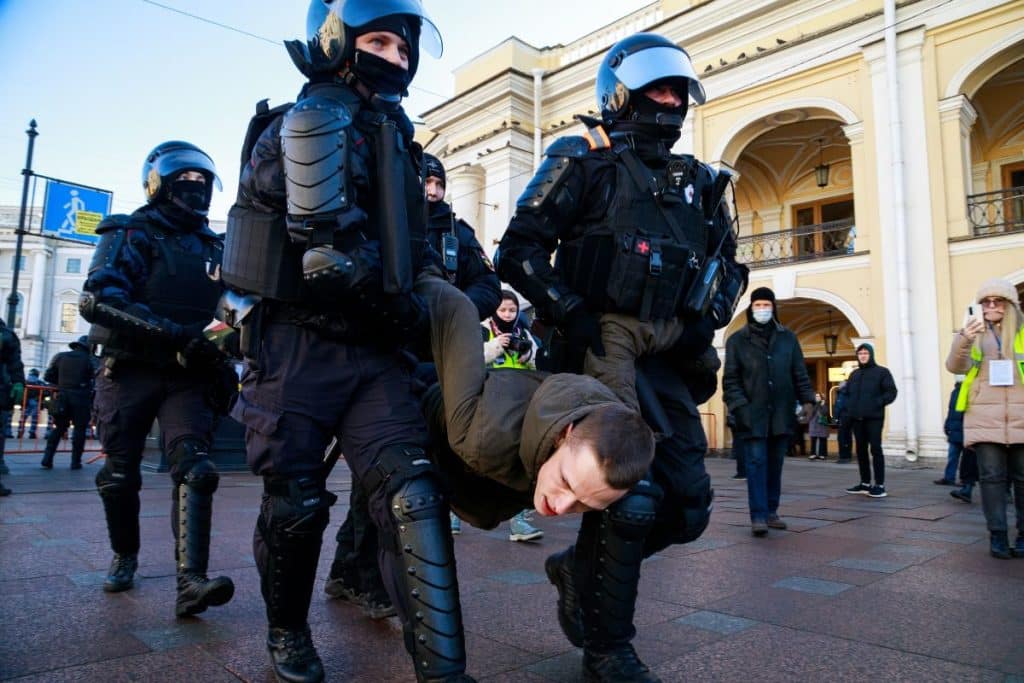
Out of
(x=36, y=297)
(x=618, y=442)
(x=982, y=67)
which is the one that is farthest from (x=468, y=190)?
(x=36, y=297)

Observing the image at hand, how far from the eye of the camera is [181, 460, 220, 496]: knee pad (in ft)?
9.57

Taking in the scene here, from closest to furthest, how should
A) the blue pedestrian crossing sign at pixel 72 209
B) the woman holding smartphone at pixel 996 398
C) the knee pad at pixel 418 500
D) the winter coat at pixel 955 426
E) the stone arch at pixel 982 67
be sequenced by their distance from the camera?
the knee pad at pixel 418 500 < the woman holding smartphone at pixel 996 398 < the winter coat at pixel 955 426 < the stone arch at pixel 982 67 < the blue pedestrian crossing sign at pixel 72 209

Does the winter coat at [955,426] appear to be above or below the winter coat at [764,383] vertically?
below

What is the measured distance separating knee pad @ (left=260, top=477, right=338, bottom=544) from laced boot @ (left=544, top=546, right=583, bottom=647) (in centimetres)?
84

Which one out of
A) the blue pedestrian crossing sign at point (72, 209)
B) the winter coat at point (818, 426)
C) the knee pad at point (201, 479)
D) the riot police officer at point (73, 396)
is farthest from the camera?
the winter coat at point (818, 426)

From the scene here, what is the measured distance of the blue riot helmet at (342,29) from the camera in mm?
2211

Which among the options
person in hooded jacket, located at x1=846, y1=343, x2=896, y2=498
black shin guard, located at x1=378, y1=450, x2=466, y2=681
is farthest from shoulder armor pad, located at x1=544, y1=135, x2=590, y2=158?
person in hooded jacket, located at x1=846, y1=343, x2=896, y2=498

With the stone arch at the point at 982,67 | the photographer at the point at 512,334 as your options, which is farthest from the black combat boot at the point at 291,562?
the stone arch at the point at 982,67

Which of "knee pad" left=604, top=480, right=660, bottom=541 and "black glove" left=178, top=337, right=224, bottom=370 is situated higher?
"black glove" left=178, top=337, right=224, bottom=370

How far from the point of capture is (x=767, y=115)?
16.0 meters

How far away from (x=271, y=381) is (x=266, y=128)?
2.61ft

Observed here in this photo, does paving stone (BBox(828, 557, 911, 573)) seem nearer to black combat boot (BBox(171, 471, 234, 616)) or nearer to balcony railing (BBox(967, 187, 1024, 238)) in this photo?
black combat boot (BBox(171, 471, 234, 616))

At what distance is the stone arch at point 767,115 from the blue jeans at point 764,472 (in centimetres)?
1140

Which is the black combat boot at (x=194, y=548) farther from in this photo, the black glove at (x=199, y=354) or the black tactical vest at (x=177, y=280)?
the black tactical vest at (x=177, y=280)
